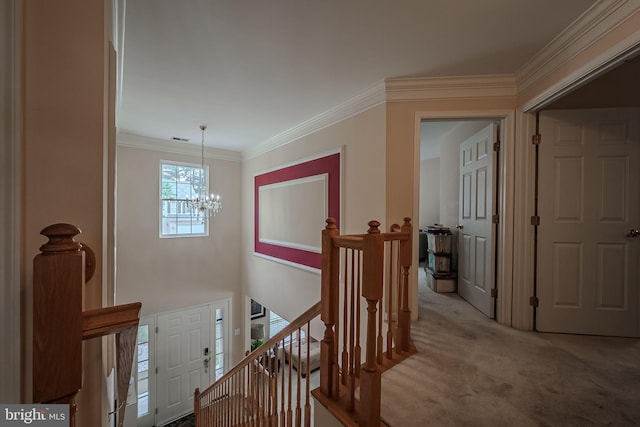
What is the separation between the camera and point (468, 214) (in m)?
3.08

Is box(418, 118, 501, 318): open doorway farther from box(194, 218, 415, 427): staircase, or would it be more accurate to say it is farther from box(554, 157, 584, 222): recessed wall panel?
box(194, 218, 415, 427): staircase

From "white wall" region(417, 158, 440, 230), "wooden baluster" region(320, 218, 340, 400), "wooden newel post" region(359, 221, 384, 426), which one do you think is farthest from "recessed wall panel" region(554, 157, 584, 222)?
"white wall" region(417, 158, 440, 230)

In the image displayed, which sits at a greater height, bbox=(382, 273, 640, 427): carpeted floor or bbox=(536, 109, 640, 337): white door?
bbox=(536, 109, 640, 337): white door

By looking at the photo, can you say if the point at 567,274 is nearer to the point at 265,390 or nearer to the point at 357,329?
the point at 357,329

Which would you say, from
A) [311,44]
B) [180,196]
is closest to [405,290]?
[311,44]

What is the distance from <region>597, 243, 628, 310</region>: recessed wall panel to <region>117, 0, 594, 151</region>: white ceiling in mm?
1736

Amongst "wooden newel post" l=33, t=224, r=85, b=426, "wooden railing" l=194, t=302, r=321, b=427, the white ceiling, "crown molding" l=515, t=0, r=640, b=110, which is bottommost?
"wooden railing" l=194, t=302, r=321, b=427

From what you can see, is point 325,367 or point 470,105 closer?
point 325,367

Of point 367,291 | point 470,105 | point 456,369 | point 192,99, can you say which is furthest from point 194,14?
point 456,369

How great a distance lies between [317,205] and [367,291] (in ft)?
7.64

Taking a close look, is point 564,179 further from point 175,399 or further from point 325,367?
point 175,399

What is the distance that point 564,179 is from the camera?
2277 millimetres

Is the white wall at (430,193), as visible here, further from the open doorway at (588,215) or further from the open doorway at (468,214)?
the open doorway at (588,215)

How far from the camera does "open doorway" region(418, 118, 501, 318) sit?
8.41 ft
